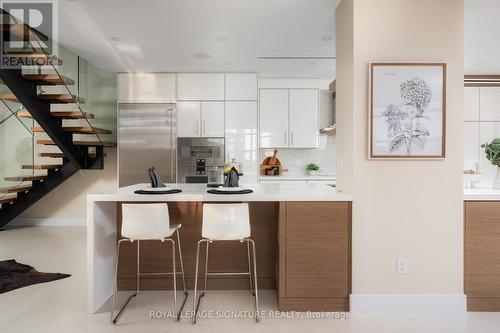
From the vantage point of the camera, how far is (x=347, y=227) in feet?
8.60

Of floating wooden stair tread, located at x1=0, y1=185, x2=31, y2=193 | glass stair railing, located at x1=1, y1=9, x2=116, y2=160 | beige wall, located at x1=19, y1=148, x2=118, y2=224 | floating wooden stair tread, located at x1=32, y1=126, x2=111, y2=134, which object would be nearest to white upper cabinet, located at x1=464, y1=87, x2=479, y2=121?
glass stair railing, located at x1=1, y1=9, x2=116, y2=160

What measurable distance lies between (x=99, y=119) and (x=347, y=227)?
412cm

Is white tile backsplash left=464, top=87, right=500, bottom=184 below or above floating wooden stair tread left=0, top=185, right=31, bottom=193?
above

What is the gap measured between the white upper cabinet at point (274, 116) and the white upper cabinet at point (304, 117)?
0.12m

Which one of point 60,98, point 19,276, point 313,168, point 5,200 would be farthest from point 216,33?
point 5,200

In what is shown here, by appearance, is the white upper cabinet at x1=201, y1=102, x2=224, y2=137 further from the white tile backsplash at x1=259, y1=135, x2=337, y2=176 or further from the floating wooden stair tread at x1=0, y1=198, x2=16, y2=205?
the floating wooden stair tread at x1=0, y1=198, x2=16, y2=205

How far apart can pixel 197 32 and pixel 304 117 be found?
100 inches

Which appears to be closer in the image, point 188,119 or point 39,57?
point 39,57

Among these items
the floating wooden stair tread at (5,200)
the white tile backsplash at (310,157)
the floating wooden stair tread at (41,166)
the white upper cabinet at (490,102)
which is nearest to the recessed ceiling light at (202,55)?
the white tile backsplash at (310,157)

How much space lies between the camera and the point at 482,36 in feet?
A: 12.3

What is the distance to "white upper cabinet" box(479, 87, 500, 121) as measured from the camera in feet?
17.8

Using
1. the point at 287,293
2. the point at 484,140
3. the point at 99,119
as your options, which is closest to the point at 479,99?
the point at 484,140

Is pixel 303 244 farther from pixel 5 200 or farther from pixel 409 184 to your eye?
pixel 5 200

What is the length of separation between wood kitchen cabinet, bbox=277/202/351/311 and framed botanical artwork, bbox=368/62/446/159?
0.65 metres
